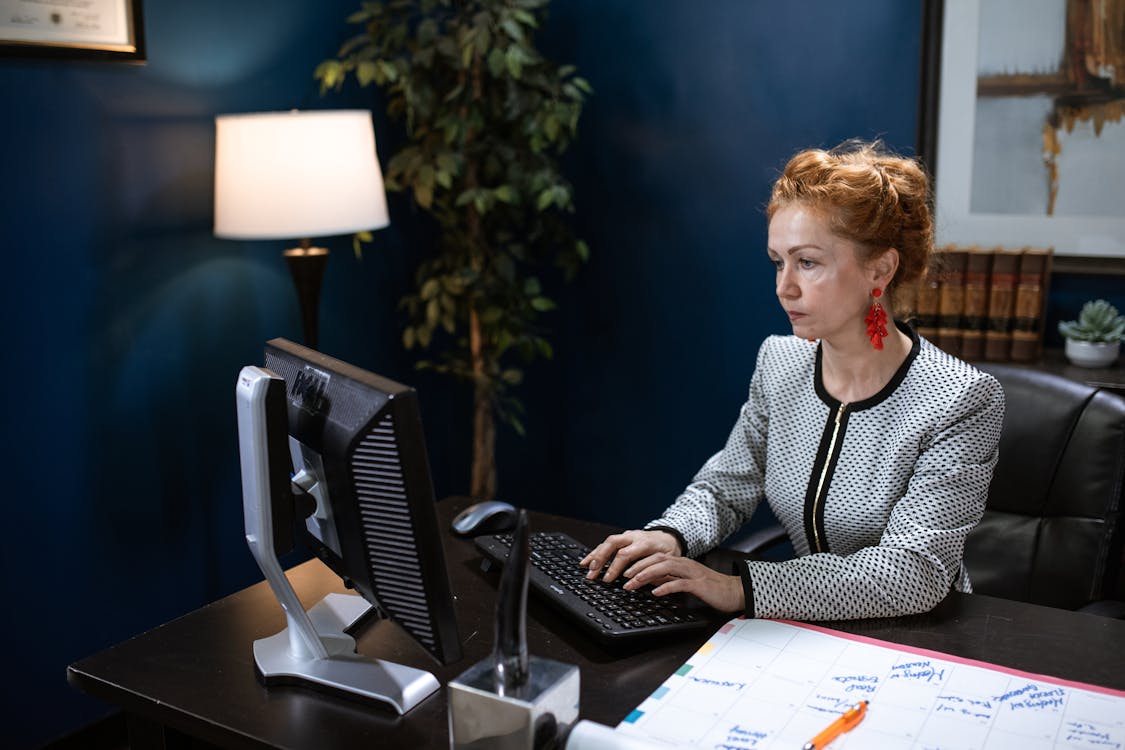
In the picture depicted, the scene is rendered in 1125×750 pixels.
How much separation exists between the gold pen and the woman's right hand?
413mm

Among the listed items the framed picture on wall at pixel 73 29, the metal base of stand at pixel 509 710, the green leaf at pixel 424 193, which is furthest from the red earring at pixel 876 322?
the framed picture on wall at pixel 73 29

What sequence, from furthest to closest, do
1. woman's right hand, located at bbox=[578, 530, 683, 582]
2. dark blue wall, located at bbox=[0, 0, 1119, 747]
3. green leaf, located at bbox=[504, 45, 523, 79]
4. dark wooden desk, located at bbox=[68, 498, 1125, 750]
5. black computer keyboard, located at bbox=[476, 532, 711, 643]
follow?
1. green leaf, located at bbox=[504, 45, 523, 79]
2. dark blue wall, located at bbox=[0, 0, 1119, 747]
3. woman's right hand, located at bbox=[578, 530, 683, 582]
4. black computer keyboard, located at bbox=[476, 532, 711, 643]
5. dark wooden desk, located at bbox=[68, 498, 1125, 750]

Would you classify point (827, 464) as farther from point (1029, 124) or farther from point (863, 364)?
point (1029, 124)

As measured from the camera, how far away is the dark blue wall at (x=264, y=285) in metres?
2.42

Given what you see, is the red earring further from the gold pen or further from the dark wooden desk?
the gold pen

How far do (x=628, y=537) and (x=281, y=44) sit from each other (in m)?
1.96

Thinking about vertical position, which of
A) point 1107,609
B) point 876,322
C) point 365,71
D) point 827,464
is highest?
point 365,71

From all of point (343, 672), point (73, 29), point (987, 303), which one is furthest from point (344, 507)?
point (987, 303)

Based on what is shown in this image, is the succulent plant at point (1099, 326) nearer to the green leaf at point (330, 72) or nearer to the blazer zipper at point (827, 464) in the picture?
the blazer zipper at point (827, 464)

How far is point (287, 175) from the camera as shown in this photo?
246cm

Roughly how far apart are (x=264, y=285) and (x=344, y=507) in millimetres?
1845

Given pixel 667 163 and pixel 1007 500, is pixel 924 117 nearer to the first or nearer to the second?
pixel 667 163

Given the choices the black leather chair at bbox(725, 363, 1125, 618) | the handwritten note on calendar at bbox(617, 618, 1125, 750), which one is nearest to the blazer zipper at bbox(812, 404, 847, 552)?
the black leather chair at bbox(725, 363, 1125, 618)

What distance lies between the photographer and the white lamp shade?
2.45m
